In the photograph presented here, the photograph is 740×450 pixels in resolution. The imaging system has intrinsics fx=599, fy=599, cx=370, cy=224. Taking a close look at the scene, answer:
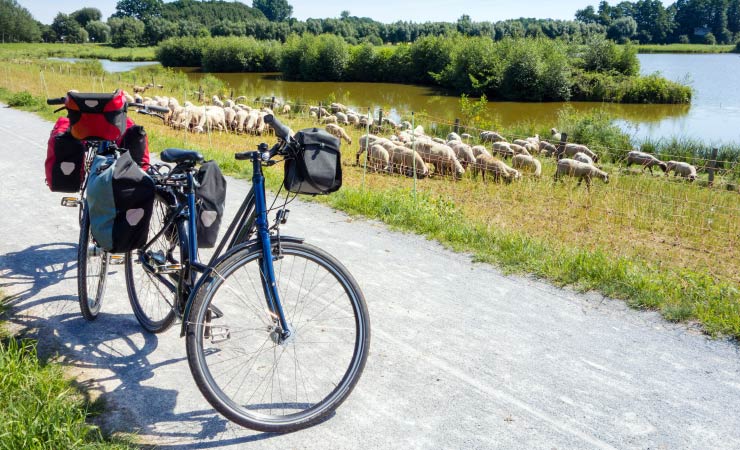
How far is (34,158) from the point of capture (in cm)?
1045

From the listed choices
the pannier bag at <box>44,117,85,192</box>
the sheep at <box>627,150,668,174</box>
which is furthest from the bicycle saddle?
the sheep at <box>627,150,668,174</box>

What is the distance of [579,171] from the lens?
14.0 meters

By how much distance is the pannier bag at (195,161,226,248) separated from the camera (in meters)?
3.50

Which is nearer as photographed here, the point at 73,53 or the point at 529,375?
the point at 529,375

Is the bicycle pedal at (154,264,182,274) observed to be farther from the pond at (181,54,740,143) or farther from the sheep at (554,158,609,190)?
the pond at (181,54,740,143)

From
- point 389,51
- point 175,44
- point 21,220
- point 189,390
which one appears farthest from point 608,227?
point 175,44

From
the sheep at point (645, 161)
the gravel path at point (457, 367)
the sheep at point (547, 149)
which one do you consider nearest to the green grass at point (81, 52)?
the sheep at point (547, 149)

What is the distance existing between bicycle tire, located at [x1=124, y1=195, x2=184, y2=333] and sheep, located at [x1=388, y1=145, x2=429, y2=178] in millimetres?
9454

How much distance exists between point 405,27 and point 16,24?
80.0 m

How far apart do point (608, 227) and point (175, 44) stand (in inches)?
3543

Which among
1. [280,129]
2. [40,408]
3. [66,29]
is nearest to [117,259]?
[40,408]

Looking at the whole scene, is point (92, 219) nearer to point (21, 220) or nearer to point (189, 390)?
point (189, 390)

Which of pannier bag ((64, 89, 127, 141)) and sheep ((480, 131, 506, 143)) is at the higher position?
pannier bag ((64, 89, 127, 141))

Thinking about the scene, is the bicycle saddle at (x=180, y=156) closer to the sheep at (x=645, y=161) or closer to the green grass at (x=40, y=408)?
the green grass at (x=40, y=408)
